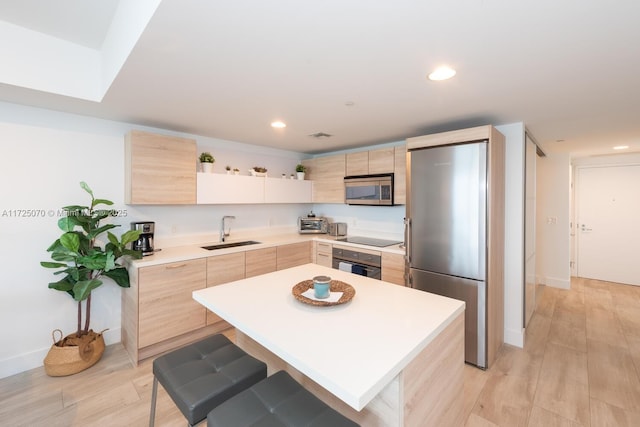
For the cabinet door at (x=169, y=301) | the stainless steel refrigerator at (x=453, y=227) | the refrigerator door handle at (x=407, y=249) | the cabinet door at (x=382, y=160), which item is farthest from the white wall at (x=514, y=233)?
the cabinet door at (x=169, y=301)

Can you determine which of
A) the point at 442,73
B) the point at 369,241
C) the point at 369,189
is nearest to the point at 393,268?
the point at 369,241

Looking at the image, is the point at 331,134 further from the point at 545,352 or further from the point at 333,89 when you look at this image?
the point at 545,352

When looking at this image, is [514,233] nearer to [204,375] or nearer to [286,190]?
[286,190]

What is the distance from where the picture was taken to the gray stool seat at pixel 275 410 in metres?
1.10

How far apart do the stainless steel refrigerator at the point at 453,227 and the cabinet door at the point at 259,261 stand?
65.5 inches

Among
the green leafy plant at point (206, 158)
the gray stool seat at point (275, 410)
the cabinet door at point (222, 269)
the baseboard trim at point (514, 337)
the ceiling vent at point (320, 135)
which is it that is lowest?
the baseboard trim at point (514, 337)

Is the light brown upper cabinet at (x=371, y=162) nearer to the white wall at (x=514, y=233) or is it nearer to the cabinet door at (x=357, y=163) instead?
the cabinet door at (x=357, y=163)

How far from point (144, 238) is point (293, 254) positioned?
1714 mm

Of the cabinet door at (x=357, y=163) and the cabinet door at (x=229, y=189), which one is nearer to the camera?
the cabinet door at (x=229, y=189)

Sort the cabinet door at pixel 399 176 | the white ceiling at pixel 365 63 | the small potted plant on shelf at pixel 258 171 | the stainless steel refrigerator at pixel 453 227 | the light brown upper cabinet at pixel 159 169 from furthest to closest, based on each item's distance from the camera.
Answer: the small potted plant on shelf at pixel 258 171 → the cabinet door at pixel 399 176 → the light brown upper cabinet at pixel 159 169 → the stainless steel refrigerator at pixel 453 227 → the white ceiling at pixel 365 63

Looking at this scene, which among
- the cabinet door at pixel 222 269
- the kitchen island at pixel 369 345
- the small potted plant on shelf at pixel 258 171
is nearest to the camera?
the kitchen island at pixel 369 345

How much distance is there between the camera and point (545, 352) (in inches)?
107

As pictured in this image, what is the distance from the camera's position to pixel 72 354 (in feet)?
7.70

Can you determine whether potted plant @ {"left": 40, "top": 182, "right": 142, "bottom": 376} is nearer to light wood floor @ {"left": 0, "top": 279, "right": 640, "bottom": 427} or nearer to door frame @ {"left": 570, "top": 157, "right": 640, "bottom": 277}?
light wood floor @ {"left": 0, "top": 279, "right": 640, "bottom": 427}
